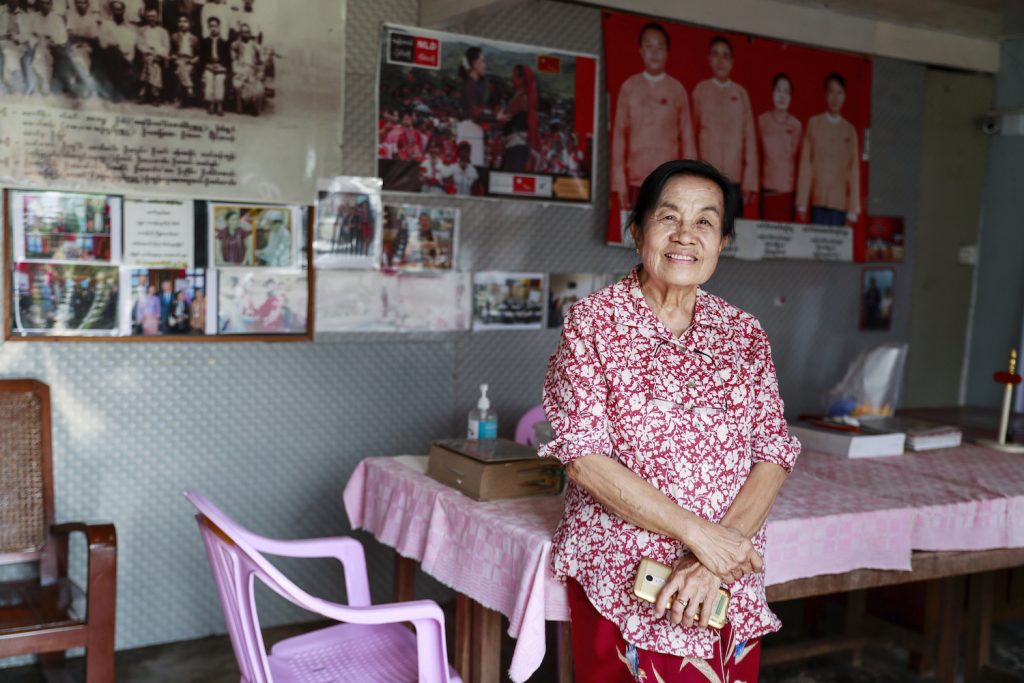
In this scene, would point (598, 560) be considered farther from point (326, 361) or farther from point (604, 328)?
point (326, 361)

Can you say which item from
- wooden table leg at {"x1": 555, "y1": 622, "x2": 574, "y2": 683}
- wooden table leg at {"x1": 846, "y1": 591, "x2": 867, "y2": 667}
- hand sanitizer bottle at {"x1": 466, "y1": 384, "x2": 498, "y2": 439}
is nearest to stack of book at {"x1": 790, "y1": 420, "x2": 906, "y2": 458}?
wooden table leg at {"x1": 846, "y1": 591, "x2": 867, "y2": 667}

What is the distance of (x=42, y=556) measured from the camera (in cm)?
328

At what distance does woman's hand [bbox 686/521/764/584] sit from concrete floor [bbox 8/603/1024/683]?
1727mm

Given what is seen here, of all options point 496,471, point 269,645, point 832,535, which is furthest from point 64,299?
point 832,535

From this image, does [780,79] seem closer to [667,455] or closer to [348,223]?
[348,223]

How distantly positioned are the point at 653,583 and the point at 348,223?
→ 7.97 ft

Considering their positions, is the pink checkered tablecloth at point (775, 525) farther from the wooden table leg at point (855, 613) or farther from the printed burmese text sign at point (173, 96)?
the printed burmese text sign at point (173, 96)

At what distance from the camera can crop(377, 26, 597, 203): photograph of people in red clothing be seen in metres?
4.10

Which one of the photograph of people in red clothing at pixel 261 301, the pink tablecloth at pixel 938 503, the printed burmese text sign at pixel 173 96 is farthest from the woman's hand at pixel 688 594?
the printed burmese text sign at pixel 173 96

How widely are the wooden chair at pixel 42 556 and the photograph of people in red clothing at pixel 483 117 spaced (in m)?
1.65

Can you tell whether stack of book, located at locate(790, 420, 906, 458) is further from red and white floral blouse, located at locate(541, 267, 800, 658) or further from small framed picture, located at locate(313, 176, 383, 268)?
small framed picture, located at locate(313, 176, 383, 268)

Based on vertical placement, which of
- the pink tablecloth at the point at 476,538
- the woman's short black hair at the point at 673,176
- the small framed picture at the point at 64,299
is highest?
the woman's short black hair at the point at 673,176

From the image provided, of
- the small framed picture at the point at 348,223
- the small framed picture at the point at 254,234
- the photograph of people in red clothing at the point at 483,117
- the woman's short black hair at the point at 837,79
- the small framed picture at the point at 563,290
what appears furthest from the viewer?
the woman's short black hair at the point at 837,79

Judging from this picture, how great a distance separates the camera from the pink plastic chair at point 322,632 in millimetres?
2201
